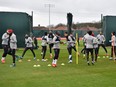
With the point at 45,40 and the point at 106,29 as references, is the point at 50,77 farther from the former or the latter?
the point at 106,29

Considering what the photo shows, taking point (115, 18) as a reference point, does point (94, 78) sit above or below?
below

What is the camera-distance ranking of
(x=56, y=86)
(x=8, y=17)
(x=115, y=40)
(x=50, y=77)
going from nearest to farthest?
(x=56, y=86) → (x=50, y=77) → (x=115, y=40) → (x=8, y=17)

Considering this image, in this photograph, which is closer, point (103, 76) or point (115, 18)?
point (103, 76)

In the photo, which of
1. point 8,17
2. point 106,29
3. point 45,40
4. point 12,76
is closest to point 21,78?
point 12,76

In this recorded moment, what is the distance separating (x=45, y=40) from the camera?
2659 cm

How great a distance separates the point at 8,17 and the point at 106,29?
15.1 m

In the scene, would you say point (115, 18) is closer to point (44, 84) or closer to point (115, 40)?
point (115, 40)

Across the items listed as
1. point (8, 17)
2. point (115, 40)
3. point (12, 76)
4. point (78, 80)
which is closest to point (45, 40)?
point (115, 40)

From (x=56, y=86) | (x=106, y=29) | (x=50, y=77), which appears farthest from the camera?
(x=106, y=29)

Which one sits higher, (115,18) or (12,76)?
(115,18)

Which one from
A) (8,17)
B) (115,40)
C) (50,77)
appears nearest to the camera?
(50,77)

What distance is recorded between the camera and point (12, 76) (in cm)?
1678

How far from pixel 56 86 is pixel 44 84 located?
760 mm

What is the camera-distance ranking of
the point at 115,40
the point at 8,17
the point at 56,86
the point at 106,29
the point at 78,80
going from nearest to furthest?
1. the point at 56,86
2. the point at 78,80
3. the point at 115,40
4. the point at 8,17
5. the point at 106,29
